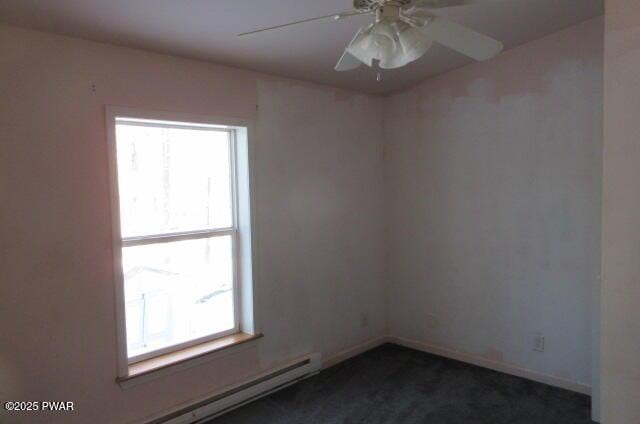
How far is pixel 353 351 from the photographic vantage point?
402 cm

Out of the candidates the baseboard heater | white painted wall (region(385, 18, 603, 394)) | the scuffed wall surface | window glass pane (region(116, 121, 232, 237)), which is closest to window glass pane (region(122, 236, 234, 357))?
window glass pane (region(116, 121, 232, 237))

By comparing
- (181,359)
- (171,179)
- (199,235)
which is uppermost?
(171,179)

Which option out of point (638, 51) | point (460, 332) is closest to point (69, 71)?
point (638, 51)

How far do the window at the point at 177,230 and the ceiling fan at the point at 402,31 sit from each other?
157 cm

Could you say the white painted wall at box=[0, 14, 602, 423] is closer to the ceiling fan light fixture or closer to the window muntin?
the window muntin

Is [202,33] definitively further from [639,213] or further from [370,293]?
[370,293]

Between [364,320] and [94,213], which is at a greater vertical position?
[94,213]

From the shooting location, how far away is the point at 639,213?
6.21ft

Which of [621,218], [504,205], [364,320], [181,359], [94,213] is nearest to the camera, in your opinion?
[621,218]

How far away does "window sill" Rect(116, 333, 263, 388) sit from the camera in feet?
8.70

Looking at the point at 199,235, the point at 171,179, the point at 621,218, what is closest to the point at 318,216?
the point at 199,235

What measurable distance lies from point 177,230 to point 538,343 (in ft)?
9.13

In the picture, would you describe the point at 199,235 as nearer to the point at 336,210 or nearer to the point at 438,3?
the point at 336,210

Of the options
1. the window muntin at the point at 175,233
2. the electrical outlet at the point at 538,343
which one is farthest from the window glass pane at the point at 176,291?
the electrical outlet at the point at 538,343
